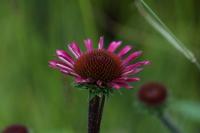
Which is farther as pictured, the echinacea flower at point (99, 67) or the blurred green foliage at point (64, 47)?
the blurred green foliage at point (64, 47)

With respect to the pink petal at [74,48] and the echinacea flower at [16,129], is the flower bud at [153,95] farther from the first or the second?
the pink petal at [74,48]

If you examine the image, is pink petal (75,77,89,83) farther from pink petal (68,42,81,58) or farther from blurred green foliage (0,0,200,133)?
blurred green foliage (0,0,200,133)

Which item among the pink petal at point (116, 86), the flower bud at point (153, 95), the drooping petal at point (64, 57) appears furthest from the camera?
the flower bud at point (153, 95)

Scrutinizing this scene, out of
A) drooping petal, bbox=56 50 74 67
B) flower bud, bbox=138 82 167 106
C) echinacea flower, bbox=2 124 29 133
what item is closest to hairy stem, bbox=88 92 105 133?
drooping petal, bbox=56 50 74 67

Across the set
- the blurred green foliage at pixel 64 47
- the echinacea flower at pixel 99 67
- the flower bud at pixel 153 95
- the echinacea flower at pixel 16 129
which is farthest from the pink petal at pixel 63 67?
the blurred green foliage at pixel 64 47

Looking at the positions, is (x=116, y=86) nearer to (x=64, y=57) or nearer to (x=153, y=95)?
(x=64, y=57)

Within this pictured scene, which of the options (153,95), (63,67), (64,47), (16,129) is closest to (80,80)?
(63,67)

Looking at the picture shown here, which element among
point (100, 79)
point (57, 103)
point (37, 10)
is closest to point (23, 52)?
point (57, 103)

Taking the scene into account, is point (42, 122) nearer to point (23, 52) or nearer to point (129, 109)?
point (23, 52)

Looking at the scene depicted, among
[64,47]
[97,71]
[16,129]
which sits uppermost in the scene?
[64,47]
